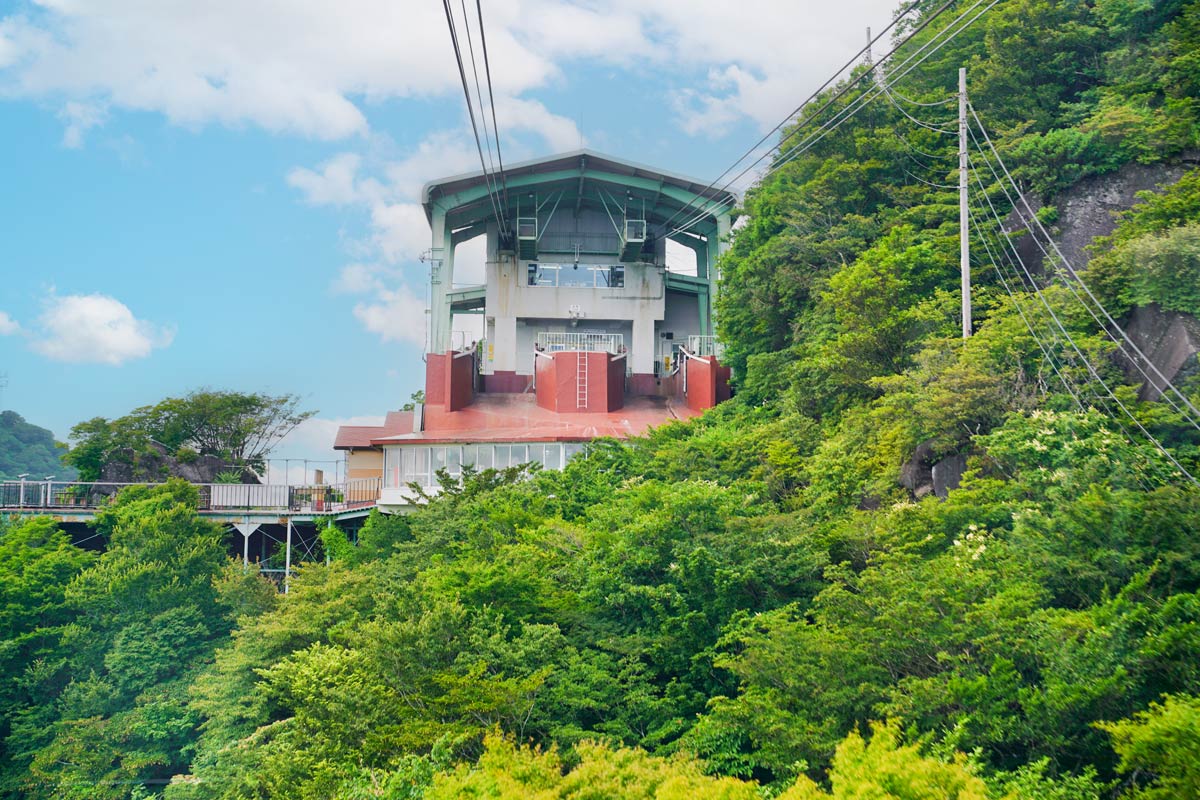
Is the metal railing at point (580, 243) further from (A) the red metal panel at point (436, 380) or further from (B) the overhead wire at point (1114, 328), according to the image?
(B) the overhead wire at point (1114, 328)

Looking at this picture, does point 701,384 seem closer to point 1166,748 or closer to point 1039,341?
point 1039,341

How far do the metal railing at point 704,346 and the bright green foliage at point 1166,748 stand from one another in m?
31.3

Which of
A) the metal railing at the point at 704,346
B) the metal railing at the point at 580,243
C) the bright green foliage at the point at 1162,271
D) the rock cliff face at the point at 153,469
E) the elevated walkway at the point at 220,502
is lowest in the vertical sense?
the elevated walkway at the point at 220,502

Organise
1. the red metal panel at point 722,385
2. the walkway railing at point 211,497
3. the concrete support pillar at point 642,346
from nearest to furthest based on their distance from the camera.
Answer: the walkway railing at point 211,497 < the red metal panel at point 722,385 < the concrete support pillar at point 642,346

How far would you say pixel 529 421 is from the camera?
37.2 metres

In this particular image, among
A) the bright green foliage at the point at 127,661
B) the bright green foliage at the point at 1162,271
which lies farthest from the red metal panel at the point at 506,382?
the bright green foliage at the point at 1162,271

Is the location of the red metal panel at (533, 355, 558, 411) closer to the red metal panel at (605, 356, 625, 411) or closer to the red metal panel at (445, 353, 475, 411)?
the red metal panel at (605, 356, 625, 411)

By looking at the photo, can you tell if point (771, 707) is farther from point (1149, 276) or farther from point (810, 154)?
point (810, 154)

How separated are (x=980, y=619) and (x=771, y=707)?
125 inches

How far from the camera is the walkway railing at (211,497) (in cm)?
3575

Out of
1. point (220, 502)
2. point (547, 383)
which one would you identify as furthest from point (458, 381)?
point (220, 502)

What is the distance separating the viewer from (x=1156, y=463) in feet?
50.1

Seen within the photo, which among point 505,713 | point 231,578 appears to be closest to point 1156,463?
point 505,713

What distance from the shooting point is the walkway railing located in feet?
117
